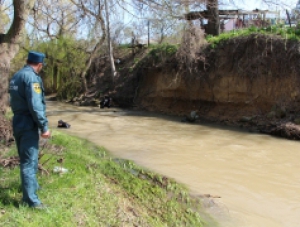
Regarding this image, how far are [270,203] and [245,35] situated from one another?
10507mm

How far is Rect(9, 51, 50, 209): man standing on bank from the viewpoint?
381 centimetres

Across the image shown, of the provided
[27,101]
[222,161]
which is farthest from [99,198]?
[222,161]

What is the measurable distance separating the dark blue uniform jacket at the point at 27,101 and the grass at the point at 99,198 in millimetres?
932

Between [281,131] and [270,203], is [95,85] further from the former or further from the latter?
[270,203]

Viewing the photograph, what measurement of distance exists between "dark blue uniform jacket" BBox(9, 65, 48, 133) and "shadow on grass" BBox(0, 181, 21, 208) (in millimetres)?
852

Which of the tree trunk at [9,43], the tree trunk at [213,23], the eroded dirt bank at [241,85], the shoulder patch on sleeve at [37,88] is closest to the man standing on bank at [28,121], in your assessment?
the shoulder patch on sleeve at [37,88]

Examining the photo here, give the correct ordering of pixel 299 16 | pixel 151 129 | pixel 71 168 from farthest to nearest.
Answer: pixel 299 16
pixel 151 129
pixel 71 168

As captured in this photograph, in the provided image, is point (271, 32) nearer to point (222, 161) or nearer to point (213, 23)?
point (213, 23)

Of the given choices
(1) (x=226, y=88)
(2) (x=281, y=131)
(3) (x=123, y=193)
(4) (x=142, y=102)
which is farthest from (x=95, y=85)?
(3) (x=123, y=193)

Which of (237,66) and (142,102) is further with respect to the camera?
(142,102)

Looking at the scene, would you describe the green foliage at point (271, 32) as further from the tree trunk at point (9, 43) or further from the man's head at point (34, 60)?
the man's head at point (34, 60)

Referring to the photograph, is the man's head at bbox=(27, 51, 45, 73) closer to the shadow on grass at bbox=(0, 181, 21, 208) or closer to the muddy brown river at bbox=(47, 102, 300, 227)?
the shadow on grass at bbox=(0, 181, 21, 208)

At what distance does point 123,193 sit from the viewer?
5.19m

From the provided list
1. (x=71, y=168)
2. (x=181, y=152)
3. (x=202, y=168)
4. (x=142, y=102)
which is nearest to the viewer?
(x=71, y=168)
